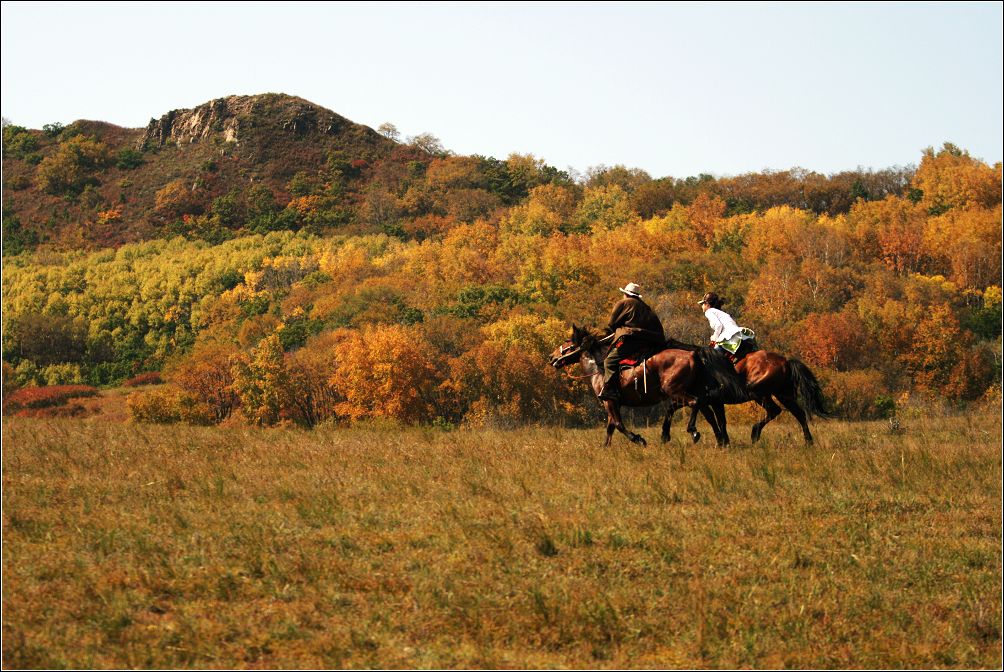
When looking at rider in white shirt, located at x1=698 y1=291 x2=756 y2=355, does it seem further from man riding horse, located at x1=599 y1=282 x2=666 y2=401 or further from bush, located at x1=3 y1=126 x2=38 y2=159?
bush, located at x1=3 y1=126 x2=38 y2=159

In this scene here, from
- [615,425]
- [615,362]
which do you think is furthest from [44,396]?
[615,425]

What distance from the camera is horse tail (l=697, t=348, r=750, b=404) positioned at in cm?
1789

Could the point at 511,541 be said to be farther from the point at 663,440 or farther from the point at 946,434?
the point at 946,434

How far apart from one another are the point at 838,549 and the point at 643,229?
92.0 meters

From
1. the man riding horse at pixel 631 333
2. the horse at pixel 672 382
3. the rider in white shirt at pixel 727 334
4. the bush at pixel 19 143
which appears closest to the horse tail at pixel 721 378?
the horse at pixel 672 382

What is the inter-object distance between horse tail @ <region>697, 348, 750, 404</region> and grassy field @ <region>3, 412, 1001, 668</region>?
1.90 m

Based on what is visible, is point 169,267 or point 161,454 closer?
point 161,454

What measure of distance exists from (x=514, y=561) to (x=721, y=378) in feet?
27.0

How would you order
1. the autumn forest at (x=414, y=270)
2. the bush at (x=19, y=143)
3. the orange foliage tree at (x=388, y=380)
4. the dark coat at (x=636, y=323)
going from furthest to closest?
the bush at (x=19, y=143) → the autumn forest at (x=414, y=270) → the orange foliage tree at (x=388, y=380) → the dark coat at (x=636, y=323)

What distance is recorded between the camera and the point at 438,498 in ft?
43.4

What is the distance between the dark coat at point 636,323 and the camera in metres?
18.8

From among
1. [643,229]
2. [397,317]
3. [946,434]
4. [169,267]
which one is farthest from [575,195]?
[946,434]

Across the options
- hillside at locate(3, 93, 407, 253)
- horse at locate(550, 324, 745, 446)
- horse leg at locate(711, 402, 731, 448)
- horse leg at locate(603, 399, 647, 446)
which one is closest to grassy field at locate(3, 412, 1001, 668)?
horse leg at locate(711, 402, 731, 448)

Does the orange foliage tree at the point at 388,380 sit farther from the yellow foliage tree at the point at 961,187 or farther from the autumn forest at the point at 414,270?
A: the yellow foliage tree at the point at 961,187
